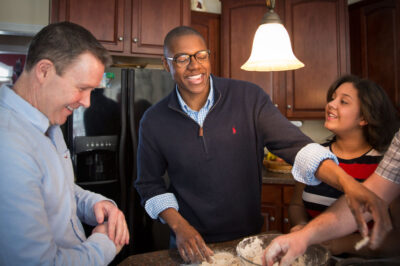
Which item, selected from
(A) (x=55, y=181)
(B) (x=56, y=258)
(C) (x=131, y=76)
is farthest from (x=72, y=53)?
(C) (x=131, y=76)

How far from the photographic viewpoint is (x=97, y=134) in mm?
2252

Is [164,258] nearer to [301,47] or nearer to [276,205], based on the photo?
[276,205]

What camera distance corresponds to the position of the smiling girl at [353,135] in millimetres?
1522

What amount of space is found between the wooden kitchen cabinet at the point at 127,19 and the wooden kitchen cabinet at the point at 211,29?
45 cm

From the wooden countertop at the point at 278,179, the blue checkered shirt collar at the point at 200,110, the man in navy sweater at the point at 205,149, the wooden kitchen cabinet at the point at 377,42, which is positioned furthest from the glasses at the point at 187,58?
the wooden kitchen cabinet at the point at 377,42

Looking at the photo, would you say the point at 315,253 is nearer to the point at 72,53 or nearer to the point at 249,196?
the point at 249,196

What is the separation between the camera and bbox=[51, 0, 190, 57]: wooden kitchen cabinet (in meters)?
2.50

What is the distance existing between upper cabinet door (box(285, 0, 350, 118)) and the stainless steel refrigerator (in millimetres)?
1538

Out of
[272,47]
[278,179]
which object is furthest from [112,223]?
[278,179]

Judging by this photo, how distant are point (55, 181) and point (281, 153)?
789 millimetres

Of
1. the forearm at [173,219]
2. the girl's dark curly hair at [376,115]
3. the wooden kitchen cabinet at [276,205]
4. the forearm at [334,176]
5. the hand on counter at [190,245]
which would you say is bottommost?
the wooden kitchen cabinet at [276,205]

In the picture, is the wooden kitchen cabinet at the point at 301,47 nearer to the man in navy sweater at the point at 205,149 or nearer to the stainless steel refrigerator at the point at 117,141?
the stainless steel refrigerator at the point at 117,141

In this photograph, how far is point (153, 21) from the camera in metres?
2.69

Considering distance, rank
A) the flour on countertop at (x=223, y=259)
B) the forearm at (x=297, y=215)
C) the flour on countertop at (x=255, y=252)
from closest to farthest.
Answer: the flour on countertop at (x=255, y=252)
the flour on countertop at (x=223, y=259)
the forearm at (x=297, y=215)
